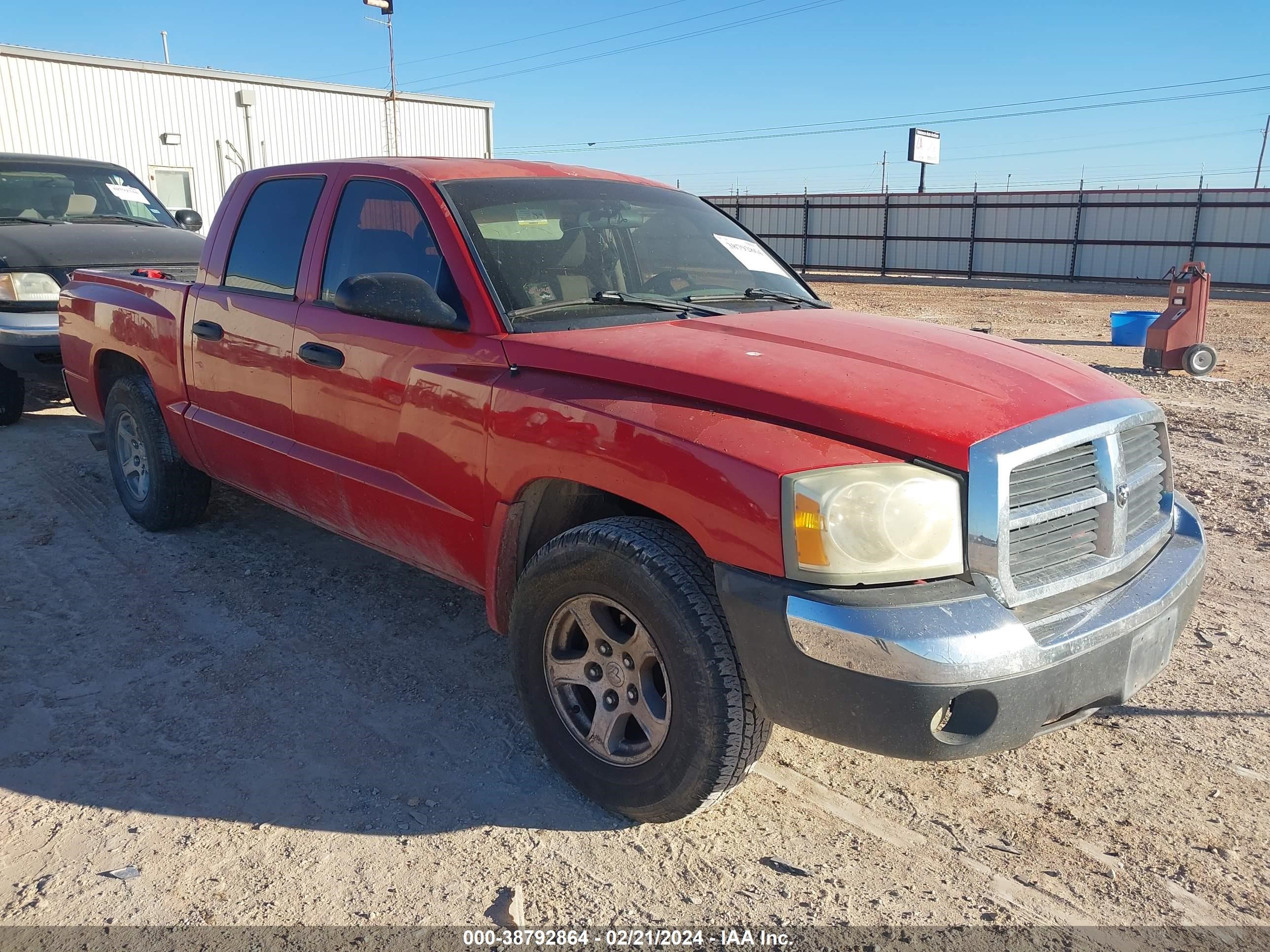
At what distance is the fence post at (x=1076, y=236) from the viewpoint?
24.3m

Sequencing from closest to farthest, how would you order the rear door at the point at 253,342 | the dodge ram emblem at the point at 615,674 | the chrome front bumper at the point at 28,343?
the dodge ram emblem at the point at 615,674
the rear door at the point at 253,342
the chrome front bumper at the point at 28,343

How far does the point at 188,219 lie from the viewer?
9.09 m

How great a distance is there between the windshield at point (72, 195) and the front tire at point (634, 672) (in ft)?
24.4

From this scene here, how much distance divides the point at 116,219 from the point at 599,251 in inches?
263

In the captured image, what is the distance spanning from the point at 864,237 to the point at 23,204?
929 inches

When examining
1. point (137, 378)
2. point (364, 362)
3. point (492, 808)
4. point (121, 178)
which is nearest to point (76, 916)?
point (492, 808)

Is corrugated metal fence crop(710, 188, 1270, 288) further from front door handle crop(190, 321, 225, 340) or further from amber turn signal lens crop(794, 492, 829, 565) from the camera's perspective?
amber turn signal lens crop(794, 492, 829, 565)

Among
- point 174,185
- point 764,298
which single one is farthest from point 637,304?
point 174,185

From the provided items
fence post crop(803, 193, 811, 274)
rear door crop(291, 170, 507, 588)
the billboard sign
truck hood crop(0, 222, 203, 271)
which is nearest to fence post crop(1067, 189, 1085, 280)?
fence post crop(803, 193, 811, 274)

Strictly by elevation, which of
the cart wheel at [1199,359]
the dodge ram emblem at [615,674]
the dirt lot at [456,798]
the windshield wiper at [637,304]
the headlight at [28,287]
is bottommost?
the dirt lot at [456,798]

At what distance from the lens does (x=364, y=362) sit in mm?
3475

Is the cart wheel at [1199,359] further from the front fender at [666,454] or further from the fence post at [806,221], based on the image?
the fence post at [806,221]

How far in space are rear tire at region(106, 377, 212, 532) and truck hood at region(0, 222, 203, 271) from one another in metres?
2.64

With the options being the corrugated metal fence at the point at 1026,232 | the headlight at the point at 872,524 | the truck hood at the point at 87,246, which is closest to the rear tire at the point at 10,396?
the truck hood at the point at 87,246
